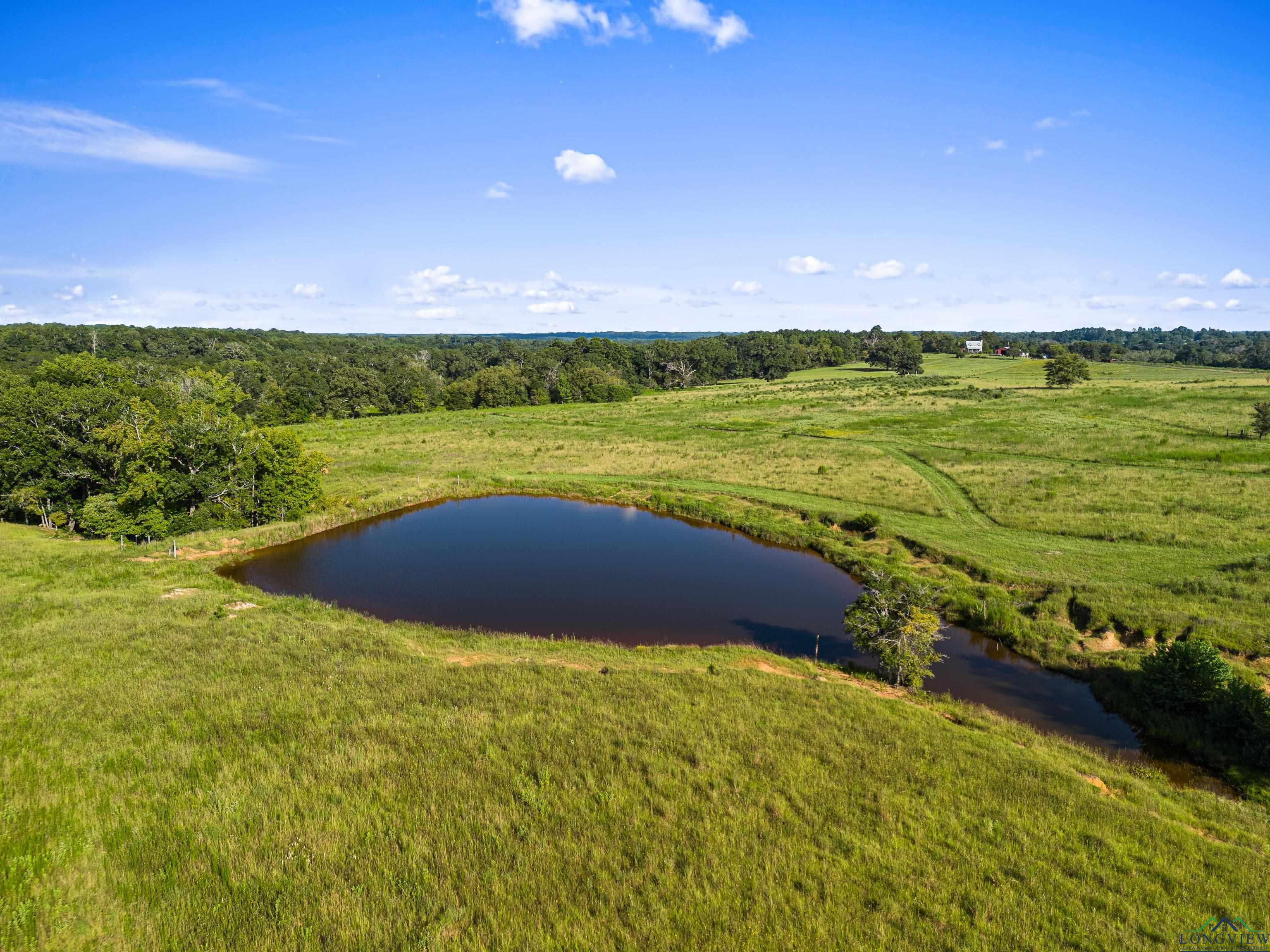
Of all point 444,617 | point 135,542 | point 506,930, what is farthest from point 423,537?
point 506,930

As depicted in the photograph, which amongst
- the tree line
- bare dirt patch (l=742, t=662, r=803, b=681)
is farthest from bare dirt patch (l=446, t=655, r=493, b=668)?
the tree line

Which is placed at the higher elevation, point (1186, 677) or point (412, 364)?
point (412, 364)

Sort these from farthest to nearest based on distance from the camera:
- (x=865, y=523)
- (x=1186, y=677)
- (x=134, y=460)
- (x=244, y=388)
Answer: (x=244, y=388)
(x=134, y=460)
(x=865, y=523)
(x=1186, y=677)

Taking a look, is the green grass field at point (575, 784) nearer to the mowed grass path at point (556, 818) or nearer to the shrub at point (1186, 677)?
the mowed grass path at point (556, 818)

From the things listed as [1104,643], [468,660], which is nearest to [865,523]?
[1104,643]

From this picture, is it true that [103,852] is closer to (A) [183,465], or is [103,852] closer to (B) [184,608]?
(B) [184,608]

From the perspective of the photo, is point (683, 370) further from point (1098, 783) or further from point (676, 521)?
point (1098, 783)
